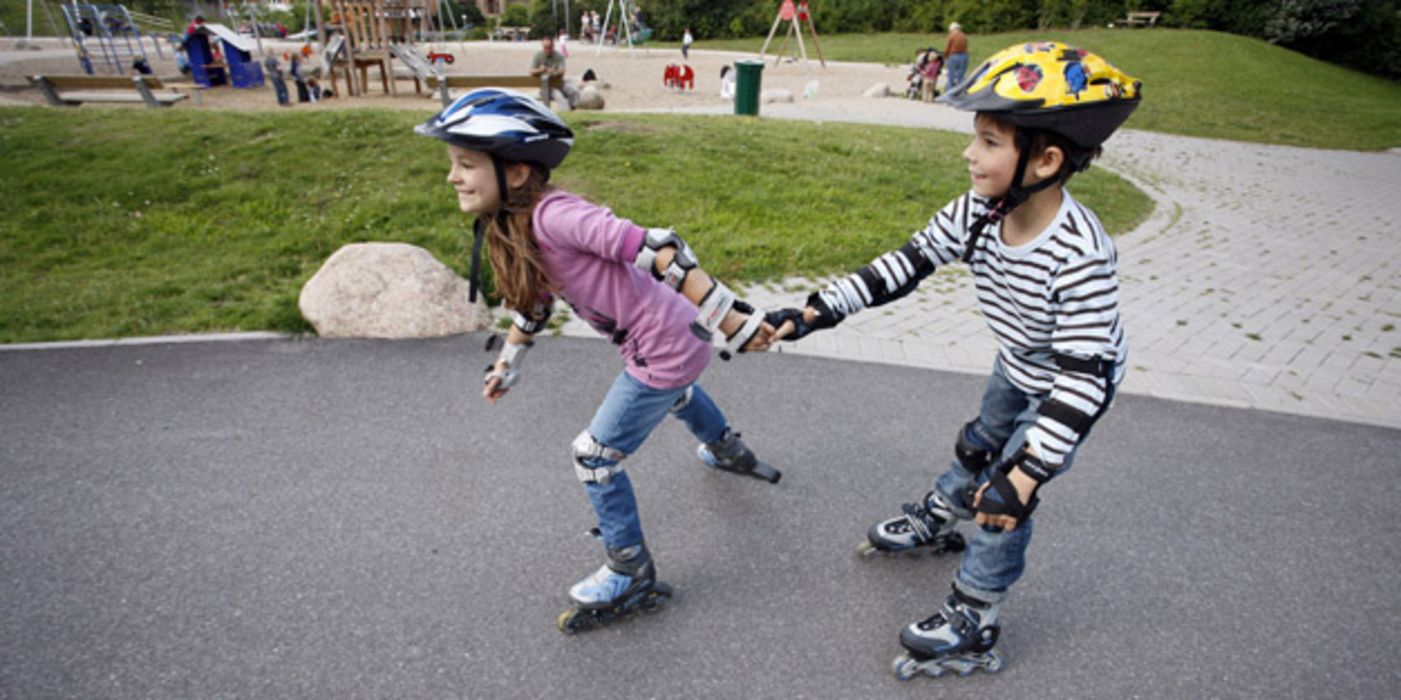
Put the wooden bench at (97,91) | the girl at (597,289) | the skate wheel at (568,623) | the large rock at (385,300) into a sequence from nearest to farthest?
1. the girl at (597,289)
2. the skate wheel at (568,623)
3. the large rock at (385,300)
4. the wooden bench at (97,91)

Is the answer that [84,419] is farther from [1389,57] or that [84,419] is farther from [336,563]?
[1389,57]

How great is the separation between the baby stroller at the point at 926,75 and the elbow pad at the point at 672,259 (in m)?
19.7

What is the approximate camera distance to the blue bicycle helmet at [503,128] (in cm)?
240

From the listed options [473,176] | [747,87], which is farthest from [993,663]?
[747,87]

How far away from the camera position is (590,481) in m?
2.88

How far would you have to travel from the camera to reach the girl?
2.39 m

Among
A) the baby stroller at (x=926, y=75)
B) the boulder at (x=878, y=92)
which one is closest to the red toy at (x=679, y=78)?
the boulder at (x=878, y=92)

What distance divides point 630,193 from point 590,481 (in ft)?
20.6

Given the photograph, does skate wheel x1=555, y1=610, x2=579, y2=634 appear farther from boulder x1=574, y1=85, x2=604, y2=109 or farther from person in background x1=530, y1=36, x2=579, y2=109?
boulder x1=574, y1=85, x2=604, y2=109

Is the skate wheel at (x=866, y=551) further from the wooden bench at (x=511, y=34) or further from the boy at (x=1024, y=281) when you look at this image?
the wooden bench at (x=511, y=34)

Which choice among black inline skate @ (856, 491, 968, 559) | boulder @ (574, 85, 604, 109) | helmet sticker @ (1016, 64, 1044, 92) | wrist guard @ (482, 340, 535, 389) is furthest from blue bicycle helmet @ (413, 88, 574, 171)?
boulder @ (574, 85, 604, 109)

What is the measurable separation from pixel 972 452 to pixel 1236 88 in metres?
26.5

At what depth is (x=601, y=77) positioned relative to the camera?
2570 cm

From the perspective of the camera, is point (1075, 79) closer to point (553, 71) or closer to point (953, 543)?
point (953, 543)
